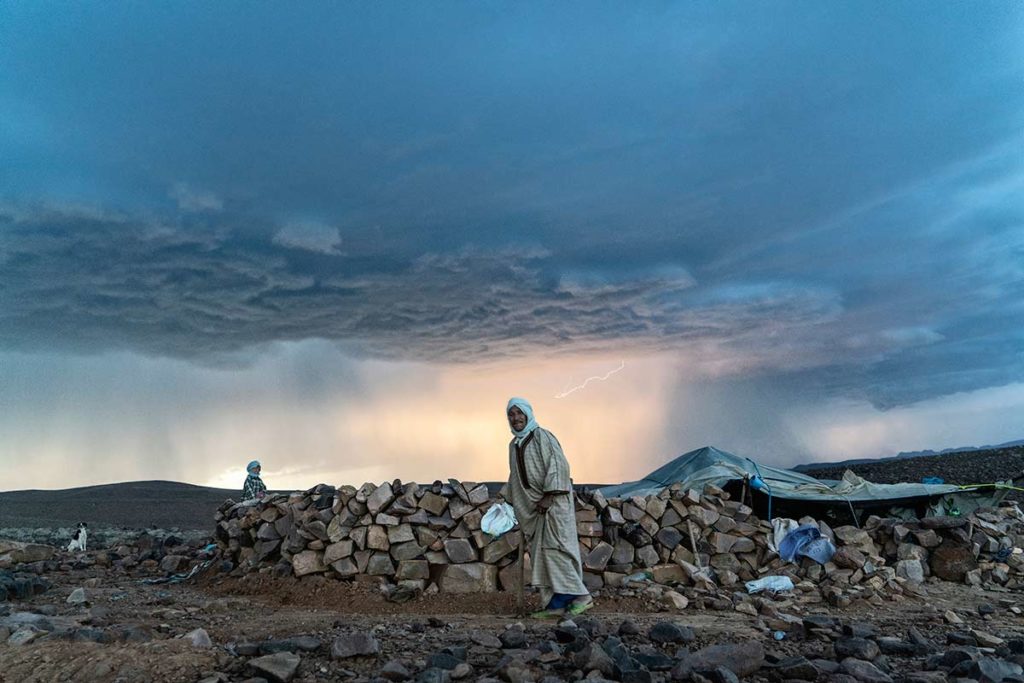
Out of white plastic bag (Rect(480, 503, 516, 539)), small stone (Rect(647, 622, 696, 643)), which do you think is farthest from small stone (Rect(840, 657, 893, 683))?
white plastic bag (Rect(480, 503, 516, 539))

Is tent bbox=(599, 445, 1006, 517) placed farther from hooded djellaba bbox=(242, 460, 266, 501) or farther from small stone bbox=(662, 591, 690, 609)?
hooded djellaba bbox=(242, 460, 266, 501)

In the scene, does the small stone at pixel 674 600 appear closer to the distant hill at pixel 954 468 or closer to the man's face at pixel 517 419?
the man's face at pixel 517 419

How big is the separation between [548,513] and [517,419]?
1.14 meters

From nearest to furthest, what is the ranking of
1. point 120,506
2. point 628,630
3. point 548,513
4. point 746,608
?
1. point 628,630
2. point 548,513
3. point 746,608
4. point 120,506

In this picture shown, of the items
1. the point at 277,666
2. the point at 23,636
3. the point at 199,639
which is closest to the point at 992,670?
the point at 277,666

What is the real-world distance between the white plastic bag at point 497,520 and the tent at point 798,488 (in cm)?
211

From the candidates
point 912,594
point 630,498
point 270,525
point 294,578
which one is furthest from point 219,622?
point 912,594

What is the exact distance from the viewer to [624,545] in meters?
11.0

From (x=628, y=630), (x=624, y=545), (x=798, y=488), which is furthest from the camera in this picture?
(x=798, y=488)

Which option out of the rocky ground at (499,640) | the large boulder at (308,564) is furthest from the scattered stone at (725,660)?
the large boulder at (308,564)

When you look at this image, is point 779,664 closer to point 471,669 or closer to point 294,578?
point 471,669

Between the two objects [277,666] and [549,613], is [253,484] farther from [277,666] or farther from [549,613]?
[277,666]

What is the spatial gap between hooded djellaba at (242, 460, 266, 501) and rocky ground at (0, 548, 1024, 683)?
3782 millimetres

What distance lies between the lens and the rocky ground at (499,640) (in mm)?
5543
